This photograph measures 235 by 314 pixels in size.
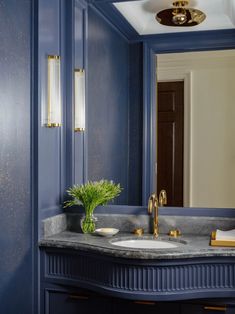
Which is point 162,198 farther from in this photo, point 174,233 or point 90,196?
point 90,196

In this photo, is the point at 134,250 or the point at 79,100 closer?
the point at 134,250

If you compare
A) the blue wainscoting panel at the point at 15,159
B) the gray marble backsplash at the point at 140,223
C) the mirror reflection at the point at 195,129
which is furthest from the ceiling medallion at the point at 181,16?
the gray marble backsplash at the point at 140,223

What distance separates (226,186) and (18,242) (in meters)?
1.01

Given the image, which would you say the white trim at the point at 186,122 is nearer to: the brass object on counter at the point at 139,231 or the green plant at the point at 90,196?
the brass object on counter at the point at 139,231

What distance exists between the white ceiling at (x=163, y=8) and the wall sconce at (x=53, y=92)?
48 cm

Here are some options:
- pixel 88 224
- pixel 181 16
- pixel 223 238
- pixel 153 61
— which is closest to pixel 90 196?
pixel 88 224

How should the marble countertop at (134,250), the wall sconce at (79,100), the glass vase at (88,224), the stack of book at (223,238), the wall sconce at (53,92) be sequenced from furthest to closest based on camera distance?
the wall sconce at (79,100)
the glass vase at (88,224)
the wall sconce at (53,92)
the stack of book at (223,238)
the marble countertop at (134,250)

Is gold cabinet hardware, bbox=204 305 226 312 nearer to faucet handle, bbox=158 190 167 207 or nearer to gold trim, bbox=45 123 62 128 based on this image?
faucet handle, bbox=158 190 167 207

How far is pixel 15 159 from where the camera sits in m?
2.01

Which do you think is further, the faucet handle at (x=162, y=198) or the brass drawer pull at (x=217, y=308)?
the faucet handle at (x=162, y=198)

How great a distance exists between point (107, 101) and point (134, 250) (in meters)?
0.94

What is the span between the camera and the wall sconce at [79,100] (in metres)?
2.44

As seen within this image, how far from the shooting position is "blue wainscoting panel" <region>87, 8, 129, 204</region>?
2.53 m

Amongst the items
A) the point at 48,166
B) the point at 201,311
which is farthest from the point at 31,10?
the point at 201,311
